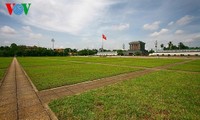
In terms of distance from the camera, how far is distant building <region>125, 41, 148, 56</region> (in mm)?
105000

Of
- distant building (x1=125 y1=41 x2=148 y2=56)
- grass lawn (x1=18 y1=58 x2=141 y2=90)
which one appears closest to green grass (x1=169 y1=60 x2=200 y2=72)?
grass lawn (x1=18 y1=58 x2=141 y2=90)

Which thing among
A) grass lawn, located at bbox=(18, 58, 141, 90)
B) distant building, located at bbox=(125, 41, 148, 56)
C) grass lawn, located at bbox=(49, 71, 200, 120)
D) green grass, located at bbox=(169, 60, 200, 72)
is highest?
distant building, located at bbox=(125, 41, 148, 56)

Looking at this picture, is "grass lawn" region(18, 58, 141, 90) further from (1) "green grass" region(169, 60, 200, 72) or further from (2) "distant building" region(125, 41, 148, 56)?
(2) "distant building" region(125, 41, 148, 56)

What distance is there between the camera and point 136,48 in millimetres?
111688

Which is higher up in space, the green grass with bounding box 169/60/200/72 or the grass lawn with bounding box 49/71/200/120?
the grass lawn with bounding box 49/71/200/120

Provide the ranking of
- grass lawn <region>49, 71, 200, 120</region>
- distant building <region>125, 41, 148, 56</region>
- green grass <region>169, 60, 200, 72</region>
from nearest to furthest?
grass lawn <region>49, 71, 200, 120</region> < green grass <region>169, 60, 200, 72</region> < distant building <region>125, 41, 148, 56</region>

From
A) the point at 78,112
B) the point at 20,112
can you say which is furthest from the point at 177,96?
the point at 20,112

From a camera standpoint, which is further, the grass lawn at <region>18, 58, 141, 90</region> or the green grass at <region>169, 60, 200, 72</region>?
the green grass at <region>169, 60, 200, 72</region>

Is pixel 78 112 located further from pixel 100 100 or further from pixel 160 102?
pixel 160 102

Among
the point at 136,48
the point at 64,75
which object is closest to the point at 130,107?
the point at 64,75

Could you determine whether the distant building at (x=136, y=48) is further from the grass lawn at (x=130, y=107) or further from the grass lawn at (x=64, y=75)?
A: the grass lawn at (x=130, y=107)

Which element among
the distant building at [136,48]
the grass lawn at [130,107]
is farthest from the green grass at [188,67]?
the distant building at [136,48]

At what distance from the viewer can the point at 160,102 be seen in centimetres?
473

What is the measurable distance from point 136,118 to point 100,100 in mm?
1840
